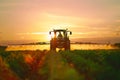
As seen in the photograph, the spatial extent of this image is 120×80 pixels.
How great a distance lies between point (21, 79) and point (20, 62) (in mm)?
6630

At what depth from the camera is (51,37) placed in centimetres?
4588

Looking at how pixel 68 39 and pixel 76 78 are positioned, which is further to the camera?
pixel 68 39

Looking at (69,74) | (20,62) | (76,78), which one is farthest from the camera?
(20,62)

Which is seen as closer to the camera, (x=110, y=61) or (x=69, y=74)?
(x=69, y=74)

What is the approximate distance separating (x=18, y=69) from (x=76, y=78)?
24.5 ft

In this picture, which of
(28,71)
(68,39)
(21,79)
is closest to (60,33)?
(68,39)

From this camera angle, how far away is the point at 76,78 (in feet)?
57.9

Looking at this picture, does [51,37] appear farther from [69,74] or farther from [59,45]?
[69,74]

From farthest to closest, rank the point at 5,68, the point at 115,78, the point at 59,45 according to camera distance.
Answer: the point at 59,45
the point at 5,68
the point at 115,78

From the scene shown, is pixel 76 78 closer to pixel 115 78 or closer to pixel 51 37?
pixel 115 78

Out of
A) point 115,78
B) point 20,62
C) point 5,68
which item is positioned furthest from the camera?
point 20,62

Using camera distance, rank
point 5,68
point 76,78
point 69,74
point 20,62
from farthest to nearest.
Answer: point 20,62, point 5,68, point 69,74, point 76,78

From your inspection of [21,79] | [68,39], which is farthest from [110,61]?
[68,39]

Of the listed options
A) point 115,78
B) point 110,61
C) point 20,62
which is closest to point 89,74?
point 115,78
